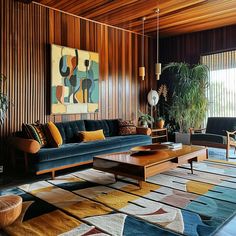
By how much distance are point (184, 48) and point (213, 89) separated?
4.41 feet

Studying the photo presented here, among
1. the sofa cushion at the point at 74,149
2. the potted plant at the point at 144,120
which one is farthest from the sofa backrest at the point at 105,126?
the potted plant at the point at 144,120

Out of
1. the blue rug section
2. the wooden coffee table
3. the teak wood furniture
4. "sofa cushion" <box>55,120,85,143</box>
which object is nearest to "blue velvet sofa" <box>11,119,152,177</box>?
"sofa cushion" <box>55,120,85,143</box>

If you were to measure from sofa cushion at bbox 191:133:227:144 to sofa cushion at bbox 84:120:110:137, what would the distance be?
5.91 feet

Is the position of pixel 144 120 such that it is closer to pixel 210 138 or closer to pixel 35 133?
pixel 210 138

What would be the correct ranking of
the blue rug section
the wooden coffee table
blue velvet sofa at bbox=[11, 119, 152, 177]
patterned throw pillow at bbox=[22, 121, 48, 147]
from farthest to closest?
1. the blue rug section
2. patterned throw pillow at bbox=[22, 121, 48, 147]
3. blue velvet sofa at bbox=[11, 119, 152, 177]
4. the wooden coffee table

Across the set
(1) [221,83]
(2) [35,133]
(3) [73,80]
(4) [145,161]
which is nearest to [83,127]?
(3) [73,80]

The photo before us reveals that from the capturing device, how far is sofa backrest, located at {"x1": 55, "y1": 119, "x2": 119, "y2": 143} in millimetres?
4450

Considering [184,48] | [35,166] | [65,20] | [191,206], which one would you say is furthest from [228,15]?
[35,166]

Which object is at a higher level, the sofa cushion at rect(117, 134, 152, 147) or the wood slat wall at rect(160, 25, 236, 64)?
the wood slat wall at rect(160, 25, 236, 64)

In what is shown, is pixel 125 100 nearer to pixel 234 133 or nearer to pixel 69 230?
pixel 234 133

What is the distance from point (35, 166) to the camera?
10.9 feet

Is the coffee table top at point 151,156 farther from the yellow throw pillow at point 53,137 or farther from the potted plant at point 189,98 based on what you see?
the potted plant at point 189,98

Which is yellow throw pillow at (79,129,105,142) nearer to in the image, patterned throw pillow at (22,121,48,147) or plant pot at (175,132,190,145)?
patterned throw pillow at (22,121,48,147)

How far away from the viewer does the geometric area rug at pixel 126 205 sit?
6.90 feet
